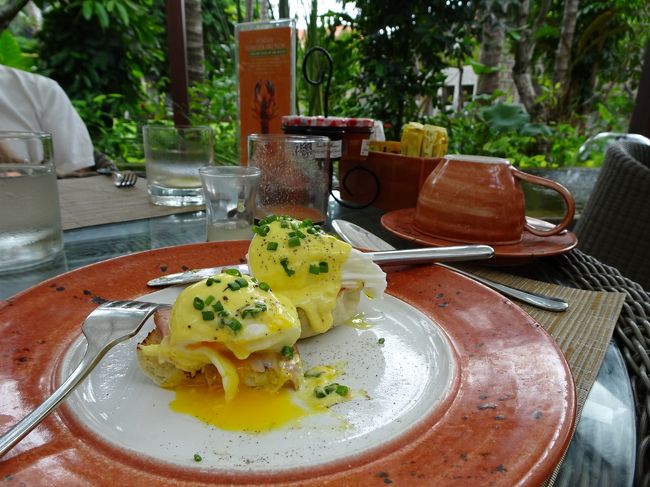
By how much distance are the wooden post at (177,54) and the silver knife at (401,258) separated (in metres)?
2.96

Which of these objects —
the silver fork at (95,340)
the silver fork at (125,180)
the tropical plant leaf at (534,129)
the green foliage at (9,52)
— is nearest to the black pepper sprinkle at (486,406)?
the silver fork at (95,340)

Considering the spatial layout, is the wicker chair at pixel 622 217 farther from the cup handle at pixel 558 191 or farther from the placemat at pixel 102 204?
the placemat at pixel 102 204

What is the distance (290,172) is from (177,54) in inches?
100

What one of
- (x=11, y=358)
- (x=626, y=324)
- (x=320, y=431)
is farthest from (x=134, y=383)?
(x=626, y=324)

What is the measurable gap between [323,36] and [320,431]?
3.53 m

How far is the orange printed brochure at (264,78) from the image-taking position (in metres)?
2.21

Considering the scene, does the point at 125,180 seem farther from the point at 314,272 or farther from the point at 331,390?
the point at 331,390

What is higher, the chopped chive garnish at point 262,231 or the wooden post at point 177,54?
the wooden post at point 177,54

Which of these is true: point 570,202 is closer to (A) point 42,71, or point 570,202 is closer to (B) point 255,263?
(B) point 255,263

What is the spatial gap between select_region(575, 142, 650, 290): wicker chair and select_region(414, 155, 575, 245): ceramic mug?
0.74 m

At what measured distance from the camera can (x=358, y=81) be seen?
434 cm

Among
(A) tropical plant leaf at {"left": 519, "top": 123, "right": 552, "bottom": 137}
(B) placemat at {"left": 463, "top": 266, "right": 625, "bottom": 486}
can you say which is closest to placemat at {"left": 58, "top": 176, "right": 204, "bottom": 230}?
(B) placemat at {"left": 463, "top": 266, "right": 625, "bottom": 486}

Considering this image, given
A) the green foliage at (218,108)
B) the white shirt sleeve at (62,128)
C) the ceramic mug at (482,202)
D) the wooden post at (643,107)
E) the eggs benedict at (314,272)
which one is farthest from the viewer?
the green foliage at (218,108)

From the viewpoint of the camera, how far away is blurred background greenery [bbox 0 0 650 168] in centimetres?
394
